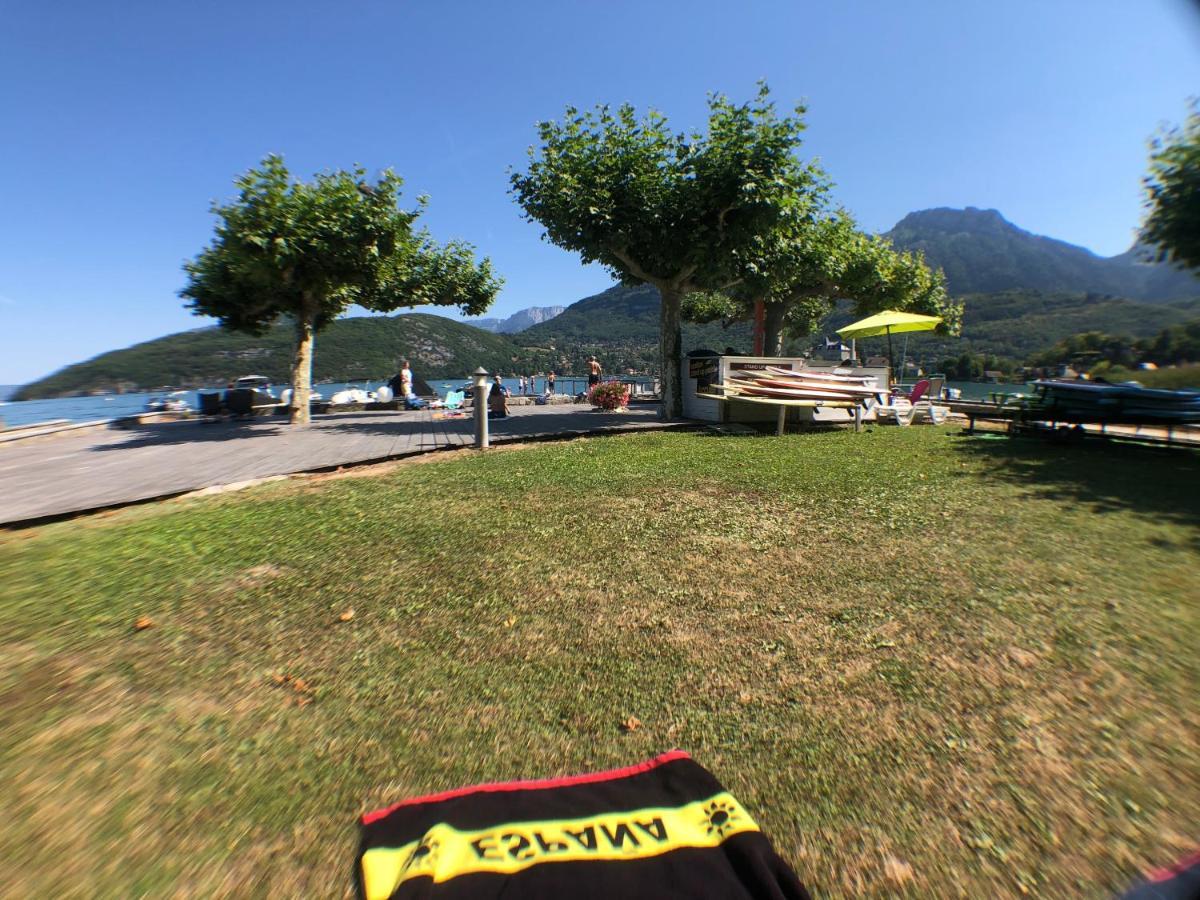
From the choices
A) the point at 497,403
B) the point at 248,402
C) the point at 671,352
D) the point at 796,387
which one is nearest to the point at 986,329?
the point at 671,352

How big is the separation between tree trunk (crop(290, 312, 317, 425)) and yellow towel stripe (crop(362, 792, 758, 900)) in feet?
49.9

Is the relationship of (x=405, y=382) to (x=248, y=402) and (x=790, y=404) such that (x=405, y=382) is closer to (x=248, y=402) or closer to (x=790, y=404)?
(x=248, y=402)

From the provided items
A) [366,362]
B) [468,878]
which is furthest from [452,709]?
[366,362]

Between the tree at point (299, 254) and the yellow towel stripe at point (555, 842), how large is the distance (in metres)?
13.2

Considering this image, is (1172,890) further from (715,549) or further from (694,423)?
(694,423)

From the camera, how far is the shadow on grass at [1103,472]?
521cm

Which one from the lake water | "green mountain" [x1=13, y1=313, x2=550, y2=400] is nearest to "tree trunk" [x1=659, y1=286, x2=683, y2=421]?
the lake water

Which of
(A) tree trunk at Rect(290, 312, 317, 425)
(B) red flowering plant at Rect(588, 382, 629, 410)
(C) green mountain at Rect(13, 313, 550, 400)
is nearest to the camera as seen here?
(A) tree trunk at Rect(290, 312, 317, 425)

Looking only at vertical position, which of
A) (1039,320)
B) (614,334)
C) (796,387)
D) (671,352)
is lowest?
(796,387)

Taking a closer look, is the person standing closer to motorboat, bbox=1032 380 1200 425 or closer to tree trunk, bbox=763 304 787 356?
tree trunk, bbox=763 304 787 356

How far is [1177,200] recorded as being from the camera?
759 cm

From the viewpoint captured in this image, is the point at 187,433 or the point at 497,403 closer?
the point at 187,433

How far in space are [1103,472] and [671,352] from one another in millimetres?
9405

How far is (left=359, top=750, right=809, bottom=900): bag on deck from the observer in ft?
5.24
